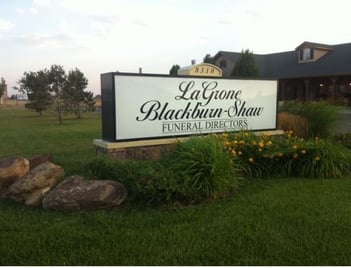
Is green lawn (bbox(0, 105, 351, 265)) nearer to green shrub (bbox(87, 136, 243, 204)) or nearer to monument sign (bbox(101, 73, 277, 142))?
green shrub (bbox(87, 136, 243, 204))

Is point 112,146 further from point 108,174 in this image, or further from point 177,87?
point 177,87

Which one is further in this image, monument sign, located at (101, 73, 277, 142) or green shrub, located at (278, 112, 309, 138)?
green shrub, located at (278, 112, 309, 138)

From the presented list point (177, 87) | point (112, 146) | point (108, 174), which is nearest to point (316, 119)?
point (177, 87)

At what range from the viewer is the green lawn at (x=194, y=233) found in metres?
3.06

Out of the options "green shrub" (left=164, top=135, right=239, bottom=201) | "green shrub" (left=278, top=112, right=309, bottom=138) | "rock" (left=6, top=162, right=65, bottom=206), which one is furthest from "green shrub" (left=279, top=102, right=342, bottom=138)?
"rock" (left=6, top=162, right=65, bottom=206)

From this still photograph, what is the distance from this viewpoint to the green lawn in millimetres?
3061

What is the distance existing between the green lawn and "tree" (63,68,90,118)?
20340 mm

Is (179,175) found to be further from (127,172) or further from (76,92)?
(76,92)

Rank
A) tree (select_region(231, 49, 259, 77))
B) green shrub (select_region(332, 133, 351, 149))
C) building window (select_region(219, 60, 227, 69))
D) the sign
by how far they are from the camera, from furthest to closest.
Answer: building window (select_region(219, 60, 227, 69)), tree (select_region(231, 49, 259, 77)), green shrub (select_region(332, 133, 351, 149)), the sign

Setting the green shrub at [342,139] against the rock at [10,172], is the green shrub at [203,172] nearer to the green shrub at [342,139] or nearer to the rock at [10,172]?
the rock at [10,172]

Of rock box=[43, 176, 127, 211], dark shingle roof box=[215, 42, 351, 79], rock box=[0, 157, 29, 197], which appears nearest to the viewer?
rock box=[43, 176, 127, 211]

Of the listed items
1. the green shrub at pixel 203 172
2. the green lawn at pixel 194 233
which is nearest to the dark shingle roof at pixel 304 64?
the green shrub at pixel 203 172

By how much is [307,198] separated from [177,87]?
3.07 meters

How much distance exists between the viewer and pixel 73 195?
4.25m
